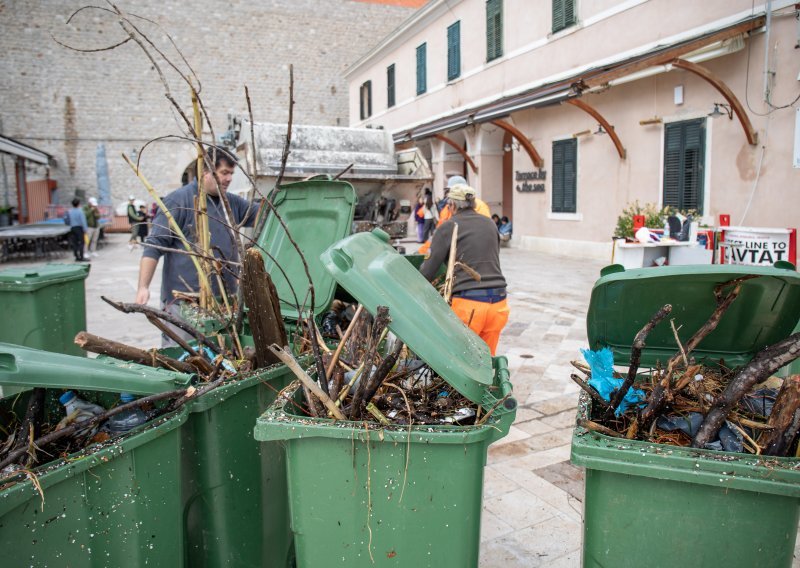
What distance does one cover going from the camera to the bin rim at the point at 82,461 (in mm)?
1329

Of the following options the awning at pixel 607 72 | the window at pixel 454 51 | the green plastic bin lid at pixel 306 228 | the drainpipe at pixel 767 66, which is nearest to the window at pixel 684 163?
the drainpipe at pixel 767 66

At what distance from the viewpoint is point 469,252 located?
3.56 m

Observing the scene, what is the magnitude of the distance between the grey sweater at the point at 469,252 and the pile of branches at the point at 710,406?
153cm

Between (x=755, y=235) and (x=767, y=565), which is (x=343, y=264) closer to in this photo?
(x=767, y=565)

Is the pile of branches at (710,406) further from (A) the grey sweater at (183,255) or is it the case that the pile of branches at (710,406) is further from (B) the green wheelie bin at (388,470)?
(A) the grey sweater at (183,255)

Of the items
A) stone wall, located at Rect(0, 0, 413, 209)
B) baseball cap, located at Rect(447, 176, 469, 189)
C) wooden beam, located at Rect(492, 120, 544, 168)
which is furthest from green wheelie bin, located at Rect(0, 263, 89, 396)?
stone wall, located at Rect(0, 0, 413, 209)

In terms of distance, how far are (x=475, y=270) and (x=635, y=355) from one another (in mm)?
1847

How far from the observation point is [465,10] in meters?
15.6

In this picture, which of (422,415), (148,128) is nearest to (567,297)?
(422,415)

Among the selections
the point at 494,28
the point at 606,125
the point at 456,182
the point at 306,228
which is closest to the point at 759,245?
the point at 456,182

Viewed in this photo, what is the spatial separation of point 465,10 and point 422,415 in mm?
16026

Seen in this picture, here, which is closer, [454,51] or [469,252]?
[469,252]

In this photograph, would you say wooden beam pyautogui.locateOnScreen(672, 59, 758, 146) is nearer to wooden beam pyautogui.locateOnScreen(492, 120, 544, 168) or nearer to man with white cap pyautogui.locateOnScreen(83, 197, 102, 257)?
wooden beam pyautogui.locateOnScreen(492, 120, 544, 168)

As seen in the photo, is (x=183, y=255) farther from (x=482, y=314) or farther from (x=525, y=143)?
(x=525, y=143)
